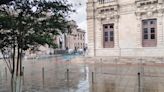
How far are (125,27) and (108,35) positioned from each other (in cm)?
235

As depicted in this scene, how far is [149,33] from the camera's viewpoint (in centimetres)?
2848

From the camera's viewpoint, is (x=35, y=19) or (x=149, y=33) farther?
(x=149, y=33)

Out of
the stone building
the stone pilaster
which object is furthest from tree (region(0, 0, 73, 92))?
the stone pilaster

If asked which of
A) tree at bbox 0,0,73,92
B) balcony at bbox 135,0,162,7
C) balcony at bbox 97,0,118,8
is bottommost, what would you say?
tree at bbox 0,0,73,92

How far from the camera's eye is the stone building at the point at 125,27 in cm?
2773

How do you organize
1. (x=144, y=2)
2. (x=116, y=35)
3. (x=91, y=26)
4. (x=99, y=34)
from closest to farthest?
1. (x=144, y=2)
2. (x=116, y=35)
3. (x=99, y=34)
4. (x=91, y=26)

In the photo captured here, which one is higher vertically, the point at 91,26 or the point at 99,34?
the point at 91,26

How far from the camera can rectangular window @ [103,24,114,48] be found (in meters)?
31.4

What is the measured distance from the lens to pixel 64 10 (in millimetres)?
6461

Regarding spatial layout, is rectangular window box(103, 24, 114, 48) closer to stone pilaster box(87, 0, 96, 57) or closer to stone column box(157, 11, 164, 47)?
stone pilaster box(87, 0, 96, 57)

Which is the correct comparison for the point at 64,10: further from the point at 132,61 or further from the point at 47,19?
the point at 132,61

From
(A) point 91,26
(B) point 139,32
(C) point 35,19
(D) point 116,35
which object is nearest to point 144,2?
(B) point 139,32

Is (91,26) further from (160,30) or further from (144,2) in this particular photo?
(160,30)

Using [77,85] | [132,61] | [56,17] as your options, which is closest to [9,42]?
[56,17]
